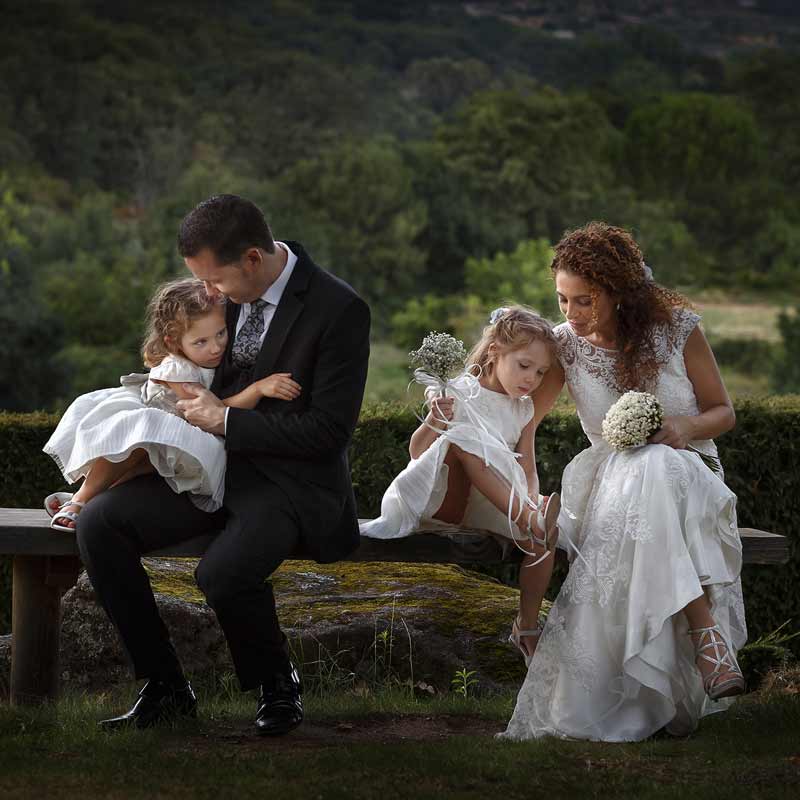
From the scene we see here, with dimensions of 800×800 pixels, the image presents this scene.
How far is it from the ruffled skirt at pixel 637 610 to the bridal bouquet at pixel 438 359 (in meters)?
0.68

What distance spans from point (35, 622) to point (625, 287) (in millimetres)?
2360

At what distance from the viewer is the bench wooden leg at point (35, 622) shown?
4.24 meters

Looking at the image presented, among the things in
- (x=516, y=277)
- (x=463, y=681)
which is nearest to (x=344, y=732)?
(x=463, y=681)

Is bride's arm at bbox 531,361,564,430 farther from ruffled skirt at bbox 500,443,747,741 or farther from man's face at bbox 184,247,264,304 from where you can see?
man's face at bbox 184,247,264,304

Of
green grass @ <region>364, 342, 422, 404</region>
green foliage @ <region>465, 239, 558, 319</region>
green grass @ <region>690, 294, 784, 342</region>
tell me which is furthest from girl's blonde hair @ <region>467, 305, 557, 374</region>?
green foliage @ <region>465, 239, 558, 319</region>

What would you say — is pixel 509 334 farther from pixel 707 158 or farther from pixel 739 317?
pixel 707 158

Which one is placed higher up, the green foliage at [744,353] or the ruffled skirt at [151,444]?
the ruffled skirt at [151,444]

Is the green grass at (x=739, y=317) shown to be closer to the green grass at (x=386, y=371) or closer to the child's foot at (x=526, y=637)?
the green grass at (x=386, y=371)

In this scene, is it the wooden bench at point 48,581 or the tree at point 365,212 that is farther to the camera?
the tree at point 365,212

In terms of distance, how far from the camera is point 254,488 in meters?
4.00

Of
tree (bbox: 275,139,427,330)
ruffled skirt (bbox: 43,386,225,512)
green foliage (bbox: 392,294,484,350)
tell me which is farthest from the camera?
tree (bbox: 275,139,427,330)

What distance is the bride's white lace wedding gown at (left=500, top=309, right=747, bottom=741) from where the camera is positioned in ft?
12.9

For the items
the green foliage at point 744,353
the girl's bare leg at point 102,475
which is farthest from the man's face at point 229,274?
the green foliage at point 744,353

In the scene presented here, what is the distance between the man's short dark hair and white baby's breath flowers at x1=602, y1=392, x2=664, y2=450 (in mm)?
1325
